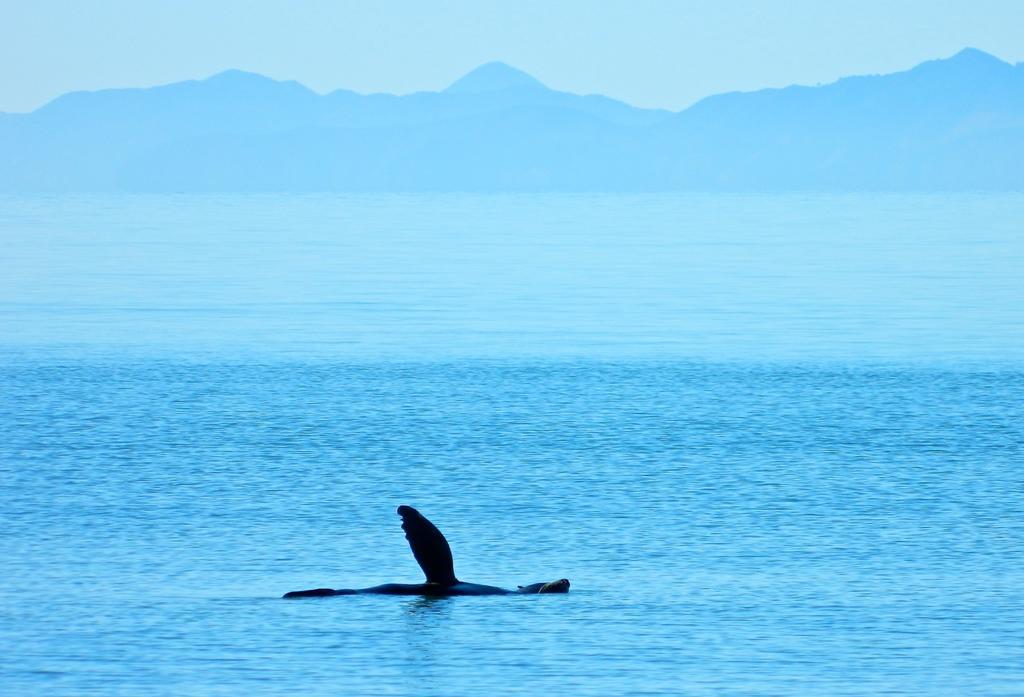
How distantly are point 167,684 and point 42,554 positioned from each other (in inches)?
268

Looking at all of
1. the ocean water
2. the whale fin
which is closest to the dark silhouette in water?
the whale fin

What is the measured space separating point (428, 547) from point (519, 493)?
803 centimetres

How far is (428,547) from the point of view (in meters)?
21.2

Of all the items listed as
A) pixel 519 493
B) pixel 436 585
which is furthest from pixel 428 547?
pixel 519 493

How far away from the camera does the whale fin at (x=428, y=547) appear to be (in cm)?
2086

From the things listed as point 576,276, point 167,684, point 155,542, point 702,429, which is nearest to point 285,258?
point 576,276

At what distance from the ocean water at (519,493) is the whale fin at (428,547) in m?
0.40

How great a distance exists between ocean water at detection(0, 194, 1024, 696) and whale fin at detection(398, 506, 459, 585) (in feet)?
1.32

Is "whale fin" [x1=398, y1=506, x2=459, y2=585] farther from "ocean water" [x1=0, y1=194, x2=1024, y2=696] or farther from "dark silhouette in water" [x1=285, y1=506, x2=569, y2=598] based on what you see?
"ocean water" [x1=0, y1=194, x2=1024, y2=696]

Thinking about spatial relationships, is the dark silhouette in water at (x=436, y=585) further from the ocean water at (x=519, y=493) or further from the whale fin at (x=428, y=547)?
the ocean water at (x=519, y=493)

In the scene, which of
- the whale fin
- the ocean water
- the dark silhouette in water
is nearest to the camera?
the ocean water

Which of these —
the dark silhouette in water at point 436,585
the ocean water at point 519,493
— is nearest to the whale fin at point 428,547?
the dark silhouette in water at point 436,585

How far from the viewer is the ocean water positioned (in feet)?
62.6

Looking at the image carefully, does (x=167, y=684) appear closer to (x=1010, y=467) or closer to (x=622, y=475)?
(x=622, y=475)
